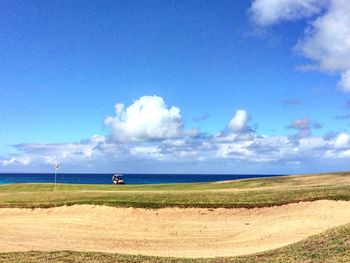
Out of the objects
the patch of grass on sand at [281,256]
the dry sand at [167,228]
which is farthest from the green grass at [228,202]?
the dry sand at [167,228]

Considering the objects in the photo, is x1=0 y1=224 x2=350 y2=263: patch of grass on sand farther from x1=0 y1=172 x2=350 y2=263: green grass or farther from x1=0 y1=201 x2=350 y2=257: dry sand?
x1=0 y1=201 x2=350 y2=257: dry sand

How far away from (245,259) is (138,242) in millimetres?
9704

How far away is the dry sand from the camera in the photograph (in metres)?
24.6

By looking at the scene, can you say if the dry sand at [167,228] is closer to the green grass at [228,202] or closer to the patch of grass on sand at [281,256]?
the green grass at [228,202]

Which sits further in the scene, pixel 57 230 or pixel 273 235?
pixel 57 230

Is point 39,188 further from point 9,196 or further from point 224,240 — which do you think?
point 224,240

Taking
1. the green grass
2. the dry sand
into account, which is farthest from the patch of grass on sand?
the dry sand

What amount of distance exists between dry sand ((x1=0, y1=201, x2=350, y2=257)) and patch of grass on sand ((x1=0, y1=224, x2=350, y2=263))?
→ 134 inches

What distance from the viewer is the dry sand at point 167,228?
24594 millimetres

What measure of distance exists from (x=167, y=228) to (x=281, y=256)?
12796mm

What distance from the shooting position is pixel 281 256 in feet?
58.5

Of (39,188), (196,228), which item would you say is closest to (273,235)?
(196,228)

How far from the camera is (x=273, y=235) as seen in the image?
→ 86.1 feet

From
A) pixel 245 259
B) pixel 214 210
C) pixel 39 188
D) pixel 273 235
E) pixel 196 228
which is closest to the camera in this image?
pixel 245 259
